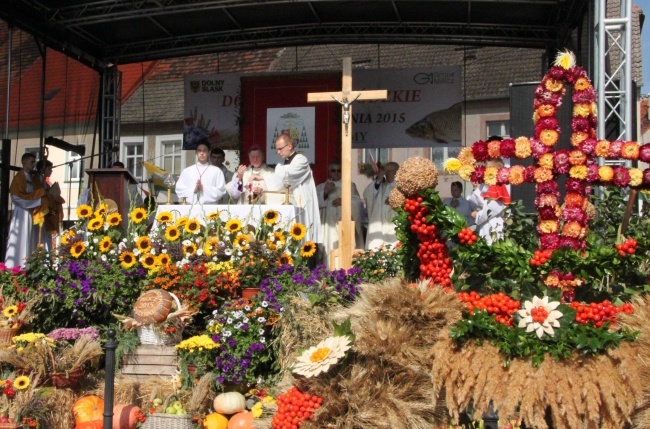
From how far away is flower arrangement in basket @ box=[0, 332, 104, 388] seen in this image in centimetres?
713

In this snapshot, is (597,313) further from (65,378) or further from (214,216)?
(214,216)

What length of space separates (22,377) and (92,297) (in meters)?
1.45

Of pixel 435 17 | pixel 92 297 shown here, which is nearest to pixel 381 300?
pixel 92 297

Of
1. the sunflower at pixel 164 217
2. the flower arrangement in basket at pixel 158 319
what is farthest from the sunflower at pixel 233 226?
the flower arrangement in basket at pixel 158 319

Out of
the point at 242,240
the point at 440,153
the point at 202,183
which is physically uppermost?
the point at 440,153

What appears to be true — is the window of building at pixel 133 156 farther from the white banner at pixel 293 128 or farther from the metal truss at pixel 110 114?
the white banner at pixel 293 128

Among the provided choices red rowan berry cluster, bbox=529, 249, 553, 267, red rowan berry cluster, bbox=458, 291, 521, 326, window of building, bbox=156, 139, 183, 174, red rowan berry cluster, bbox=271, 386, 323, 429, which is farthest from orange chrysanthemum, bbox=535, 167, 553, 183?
window of building, bbox=156, 139, 183, 174

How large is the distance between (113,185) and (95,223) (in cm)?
81

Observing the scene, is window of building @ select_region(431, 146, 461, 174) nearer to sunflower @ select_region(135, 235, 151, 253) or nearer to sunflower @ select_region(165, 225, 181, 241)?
sunflower @ select_region(165, 225, 181, 241)

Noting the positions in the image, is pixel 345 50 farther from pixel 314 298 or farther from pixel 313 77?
pixel 314 298

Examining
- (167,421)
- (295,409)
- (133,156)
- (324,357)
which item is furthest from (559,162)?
(133,156)

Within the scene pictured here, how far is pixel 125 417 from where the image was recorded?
6.98 metres

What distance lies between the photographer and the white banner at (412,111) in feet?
49.6

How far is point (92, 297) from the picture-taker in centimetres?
827
